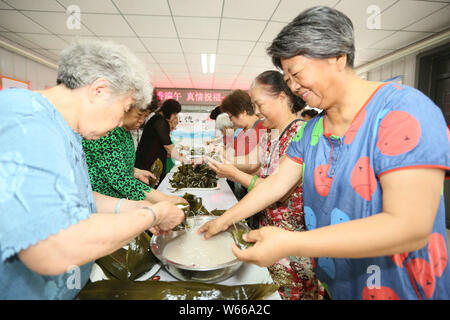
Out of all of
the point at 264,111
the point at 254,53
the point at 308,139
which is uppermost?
the point at 254,53

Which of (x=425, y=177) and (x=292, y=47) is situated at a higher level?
(x=292, y=47)

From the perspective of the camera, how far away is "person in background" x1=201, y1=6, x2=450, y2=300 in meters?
0.69

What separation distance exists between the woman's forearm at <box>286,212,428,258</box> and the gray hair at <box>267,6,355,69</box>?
60 centimetres

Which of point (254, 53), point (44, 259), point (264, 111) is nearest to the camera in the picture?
point (44, 259)

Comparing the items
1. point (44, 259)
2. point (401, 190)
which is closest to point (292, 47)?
point (401, 190)

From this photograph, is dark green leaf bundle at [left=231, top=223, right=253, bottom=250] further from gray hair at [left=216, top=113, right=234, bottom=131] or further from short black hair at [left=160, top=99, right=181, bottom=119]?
gray hair at [left=216, top=113, right=234, bottom=131]

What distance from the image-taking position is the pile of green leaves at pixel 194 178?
2847mm

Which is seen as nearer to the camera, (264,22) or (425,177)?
(425,177)

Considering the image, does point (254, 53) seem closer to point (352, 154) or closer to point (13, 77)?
point (352, 154)

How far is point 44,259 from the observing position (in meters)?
0.60

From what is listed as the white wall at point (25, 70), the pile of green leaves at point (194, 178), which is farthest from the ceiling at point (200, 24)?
the pile of green leaves at point (194, 178)

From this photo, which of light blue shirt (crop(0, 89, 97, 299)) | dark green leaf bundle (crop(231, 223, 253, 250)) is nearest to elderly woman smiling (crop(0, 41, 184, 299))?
light blue shirt (crop(0, 89, 97, 299))

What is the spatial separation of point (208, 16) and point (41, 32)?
10.8 ft

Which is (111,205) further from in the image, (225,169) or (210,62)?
(210,62)
